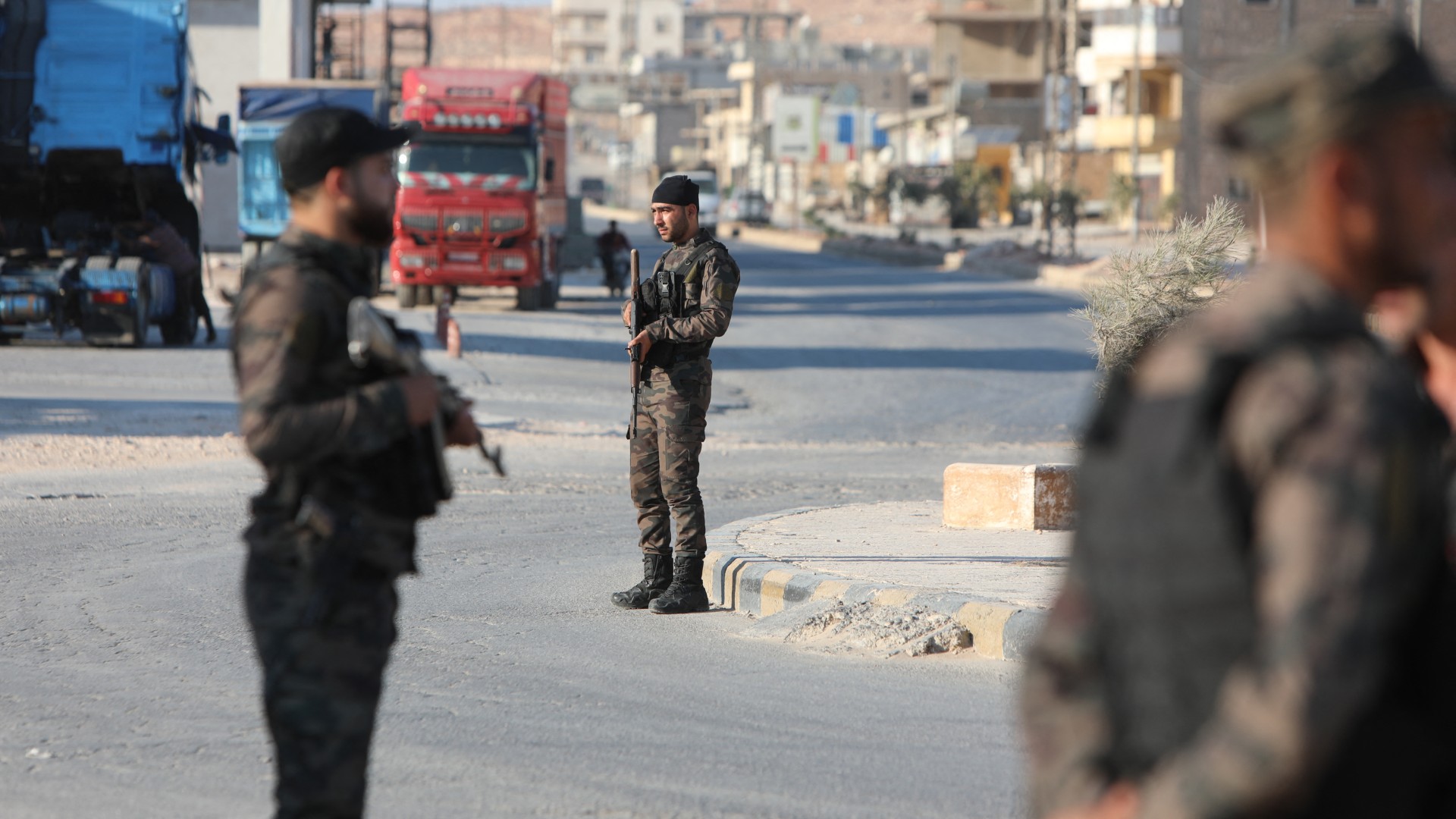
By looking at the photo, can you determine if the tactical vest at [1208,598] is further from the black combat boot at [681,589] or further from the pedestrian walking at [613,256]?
the pedestrian walking at [613,256]

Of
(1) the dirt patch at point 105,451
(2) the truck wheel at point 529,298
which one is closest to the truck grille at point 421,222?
(2) the truck wheel at point 529,298

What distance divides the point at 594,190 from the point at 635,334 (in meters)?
127

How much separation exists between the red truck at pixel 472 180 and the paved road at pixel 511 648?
1012 cm

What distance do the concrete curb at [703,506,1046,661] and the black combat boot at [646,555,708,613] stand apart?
1.12ft

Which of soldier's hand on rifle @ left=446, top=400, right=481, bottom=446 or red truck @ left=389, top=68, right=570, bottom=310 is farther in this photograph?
red truck @ left=389, top=68, right=570, bottom=310

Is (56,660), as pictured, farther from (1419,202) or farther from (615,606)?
(1419,202)

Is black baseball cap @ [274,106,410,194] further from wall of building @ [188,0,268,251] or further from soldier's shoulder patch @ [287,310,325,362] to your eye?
wall of building @ [188,0,268,251]

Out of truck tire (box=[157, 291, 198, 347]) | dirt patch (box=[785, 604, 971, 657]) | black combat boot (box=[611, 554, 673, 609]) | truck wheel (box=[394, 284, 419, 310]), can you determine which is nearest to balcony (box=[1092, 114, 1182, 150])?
truck wheel (box=[394, 284, 419, 310])

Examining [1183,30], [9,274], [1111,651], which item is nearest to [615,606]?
[1111,651]

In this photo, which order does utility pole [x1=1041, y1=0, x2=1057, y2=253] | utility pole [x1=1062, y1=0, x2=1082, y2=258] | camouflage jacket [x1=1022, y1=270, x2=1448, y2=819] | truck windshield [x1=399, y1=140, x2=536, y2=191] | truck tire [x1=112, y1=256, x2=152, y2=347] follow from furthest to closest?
utility pole [x1=1041, y1=0, x2=1057, y2=253], utility pole [x1=1062, y1=0, x2=1082, y2=258], truck windshield [x1=399, y1=140, x2=536, y2=191], truck tire [x1=112, y1=256, x2=152, y2=347], camouflage jacket [x1=1022, y1=270, x2=1448, y2=819]

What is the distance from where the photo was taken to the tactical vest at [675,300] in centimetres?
806

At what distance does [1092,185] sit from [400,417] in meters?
92.5

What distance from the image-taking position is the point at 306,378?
337 centimetres

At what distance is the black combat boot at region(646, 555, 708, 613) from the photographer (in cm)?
830
